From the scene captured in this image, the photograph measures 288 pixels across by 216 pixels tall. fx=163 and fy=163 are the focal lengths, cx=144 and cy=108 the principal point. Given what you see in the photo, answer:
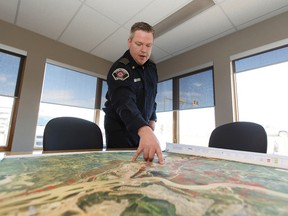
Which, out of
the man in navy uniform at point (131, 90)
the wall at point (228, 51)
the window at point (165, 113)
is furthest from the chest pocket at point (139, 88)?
the window at point (165, 113)

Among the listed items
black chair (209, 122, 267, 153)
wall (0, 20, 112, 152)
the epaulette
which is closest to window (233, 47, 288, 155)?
black chair (209, 122, 267, 153)

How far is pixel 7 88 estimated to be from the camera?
7.51ft

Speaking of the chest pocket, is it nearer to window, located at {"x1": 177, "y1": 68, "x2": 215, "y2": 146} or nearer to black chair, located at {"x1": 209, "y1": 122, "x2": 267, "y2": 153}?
black chair, located at {"x1": 209, "y1": 122, "x2": 267, "y2": 153}

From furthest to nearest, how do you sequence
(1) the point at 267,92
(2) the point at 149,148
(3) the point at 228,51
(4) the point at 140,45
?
(3) the point at 228,51 → (1) the point at 267,92 → (4) the point at 140,45 → (2) the point at 149,148

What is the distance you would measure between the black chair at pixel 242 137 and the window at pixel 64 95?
2457 millimetres

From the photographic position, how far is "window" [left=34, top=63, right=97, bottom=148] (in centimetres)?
259

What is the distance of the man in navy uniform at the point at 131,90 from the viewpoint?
2.90 feet

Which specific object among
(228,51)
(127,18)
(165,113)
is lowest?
(165,113)

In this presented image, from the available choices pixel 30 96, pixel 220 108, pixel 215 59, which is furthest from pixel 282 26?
pixel 30 96

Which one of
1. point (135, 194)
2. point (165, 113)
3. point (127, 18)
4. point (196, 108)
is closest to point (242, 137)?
point (135, 194)

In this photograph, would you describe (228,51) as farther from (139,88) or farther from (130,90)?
(130,90)

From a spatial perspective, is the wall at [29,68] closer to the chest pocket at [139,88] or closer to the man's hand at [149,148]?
the chest pocket at [139,88]

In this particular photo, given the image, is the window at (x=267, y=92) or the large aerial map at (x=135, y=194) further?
the window at (x=267, y=92)

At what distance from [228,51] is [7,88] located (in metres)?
3.22
